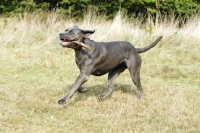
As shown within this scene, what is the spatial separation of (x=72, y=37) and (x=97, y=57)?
0.71 meters

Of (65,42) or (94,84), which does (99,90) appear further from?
(65,42)

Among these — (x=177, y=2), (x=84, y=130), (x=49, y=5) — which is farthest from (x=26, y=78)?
(x=177, y=2)

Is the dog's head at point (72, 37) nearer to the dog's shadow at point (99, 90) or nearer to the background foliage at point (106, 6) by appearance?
the dog's shadow at point (99, 90)

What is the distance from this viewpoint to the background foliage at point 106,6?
669 inches

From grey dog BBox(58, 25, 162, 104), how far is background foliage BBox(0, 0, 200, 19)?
31.6ft

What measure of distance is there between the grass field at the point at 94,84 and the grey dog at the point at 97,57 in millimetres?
462

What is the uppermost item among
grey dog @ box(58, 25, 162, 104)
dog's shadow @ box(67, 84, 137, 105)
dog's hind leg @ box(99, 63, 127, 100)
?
grey dog @ box(58, 25, 162, 104)

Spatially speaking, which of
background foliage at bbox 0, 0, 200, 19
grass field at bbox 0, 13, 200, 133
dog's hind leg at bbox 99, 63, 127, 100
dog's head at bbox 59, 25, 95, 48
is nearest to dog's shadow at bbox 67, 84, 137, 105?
grass field at bbox 0, 13, 200, 133

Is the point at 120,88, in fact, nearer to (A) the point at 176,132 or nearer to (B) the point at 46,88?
(B) the point at 46,88

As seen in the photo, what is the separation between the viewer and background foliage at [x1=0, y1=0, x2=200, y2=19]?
55.8 ft

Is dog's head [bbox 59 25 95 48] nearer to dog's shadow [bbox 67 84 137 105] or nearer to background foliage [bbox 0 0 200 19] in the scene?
dog's shadow [bbox 67 84 137 105]

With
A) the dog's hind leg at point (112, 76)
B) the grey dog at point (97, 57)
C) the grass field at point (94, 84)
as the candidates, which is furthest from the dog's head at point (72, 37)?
the dog's hind leg at point (112, 76)

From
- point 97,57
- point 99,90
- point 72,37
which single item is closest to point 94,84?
point 99,90

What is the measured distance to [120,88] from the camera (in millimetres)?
8430
